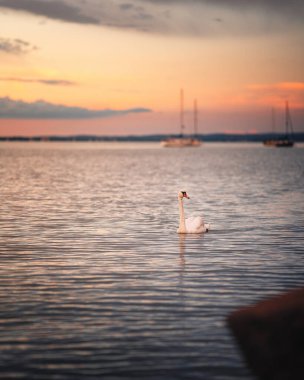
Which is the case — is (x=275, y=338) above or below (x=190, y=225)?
above

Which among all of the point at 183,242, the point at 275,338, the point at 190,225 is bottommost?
the point at 183,242

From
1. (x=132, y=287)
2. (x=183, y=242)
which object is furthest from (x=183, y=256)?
(x=132, y=287)

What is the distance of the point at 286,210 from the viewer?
3119cm

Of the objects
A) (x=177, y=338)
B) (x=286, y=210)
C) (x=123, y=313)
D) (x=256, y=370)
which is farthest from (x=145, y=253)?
(x=286, y=210)

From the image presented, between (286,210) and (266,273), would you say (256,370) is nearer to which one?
(266,273)

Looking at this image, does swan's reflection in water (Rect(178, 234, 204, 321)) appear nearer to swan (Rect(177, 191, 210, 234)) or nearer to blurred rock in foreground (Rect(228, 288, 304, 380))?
swan (Rect(177, 191, 210, 234))

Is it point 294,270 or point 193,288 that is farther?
point 294,270

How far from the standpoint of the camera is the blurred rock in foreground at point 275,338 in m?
8.02

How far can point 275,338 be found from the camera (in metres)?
8.41

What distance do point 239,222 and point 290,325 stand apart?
1779 cm

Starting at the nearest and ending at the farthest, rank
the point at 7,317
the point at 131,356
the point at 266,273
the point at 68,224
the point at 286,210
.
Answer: the point at 131,356
the point at 7,317
the point at 266,273
the point at 68,224
the point at 286,210

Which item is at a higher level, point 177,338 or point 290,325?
point 290,325

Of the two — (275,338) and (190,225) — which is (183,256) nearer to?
(190,225)

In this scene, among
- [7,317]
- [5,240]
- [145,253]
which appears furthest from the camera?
[5,240]
